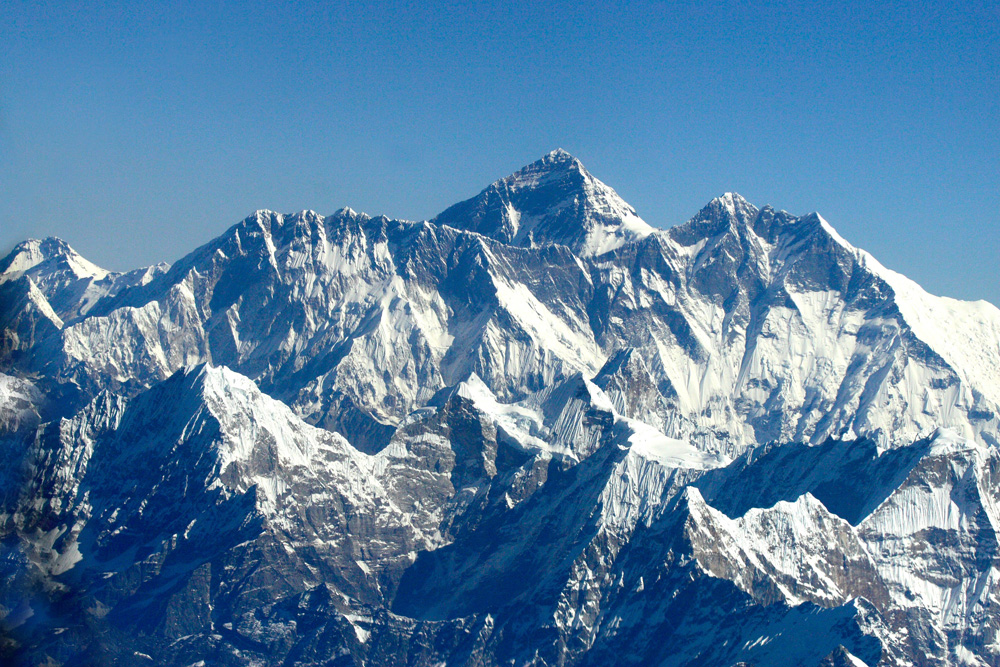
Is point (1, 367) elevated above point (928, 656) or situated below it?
below

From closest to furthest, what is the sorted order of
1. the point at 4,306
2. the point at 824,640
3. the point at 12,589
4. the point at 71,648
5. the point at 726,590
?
the point at 4,306 < the point at 12,589 < the point at 71,648 < the point at 824,640 < the point at 726,590

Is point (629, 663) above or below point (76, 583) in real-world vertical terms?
above

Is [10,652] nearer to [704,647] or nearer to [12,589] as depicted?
[12,589]

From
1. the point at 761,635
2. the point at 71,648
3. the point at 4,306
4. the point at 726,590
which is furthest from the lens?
the point at 726,590

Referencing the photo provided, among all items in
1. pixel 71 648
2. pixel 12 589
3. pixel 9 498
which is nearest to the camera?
pixel 12 589

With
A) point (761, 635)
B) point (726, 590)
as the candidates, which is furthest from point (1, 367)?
point (726, 590)

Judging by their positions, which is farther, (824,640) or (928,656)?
(928,656)

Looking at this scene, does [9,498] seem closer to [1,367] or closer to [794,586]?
[1,367]

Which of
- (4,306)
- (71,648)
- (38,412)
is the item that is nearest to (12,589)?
(38,412)

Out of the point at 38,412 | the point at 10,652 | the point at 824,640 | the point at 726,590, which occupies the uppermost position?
the point at 726,590
